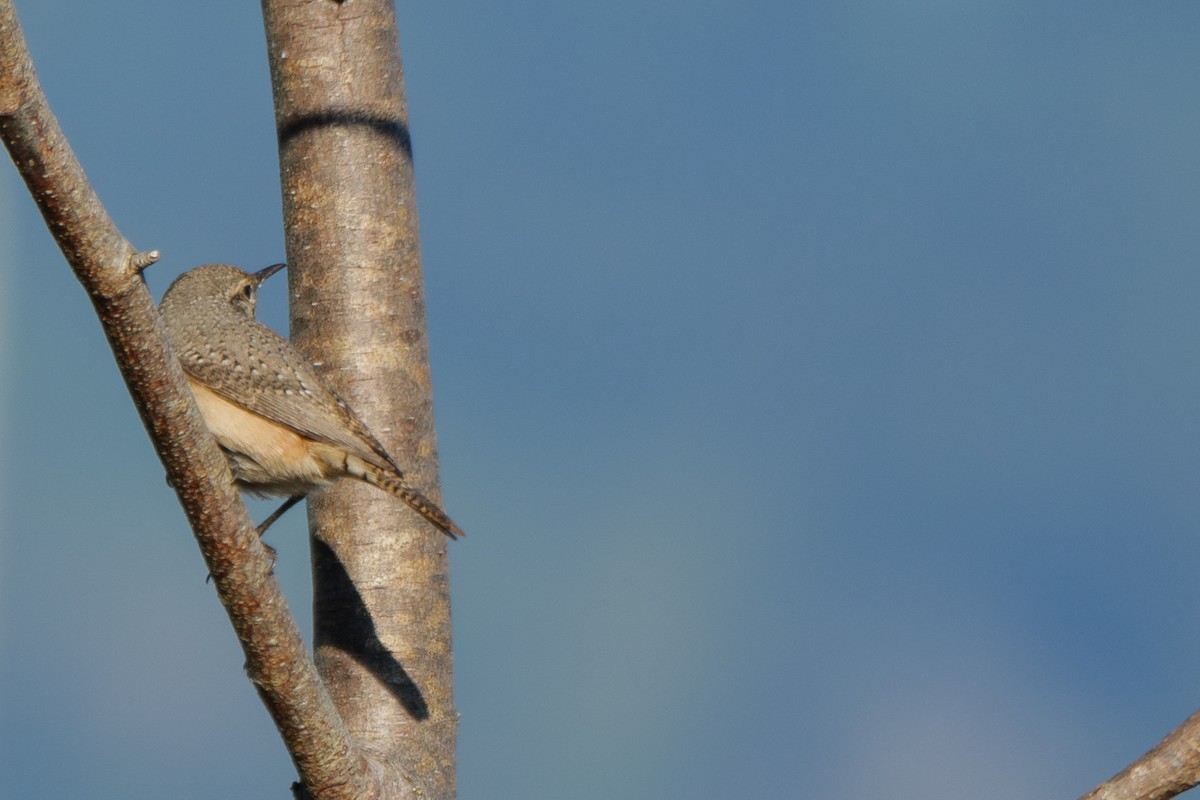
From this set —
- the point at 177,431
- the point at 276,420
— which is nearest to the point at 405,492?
the point at 276,420

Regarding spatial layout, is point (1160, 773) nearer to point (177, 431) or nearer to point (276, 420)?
point (177, 431)

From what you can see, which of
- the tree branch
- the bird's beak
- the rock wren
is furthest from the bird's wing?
the tree branch

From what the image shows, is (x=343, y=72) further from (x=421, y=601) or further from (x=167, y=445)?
(x=167, y=445)

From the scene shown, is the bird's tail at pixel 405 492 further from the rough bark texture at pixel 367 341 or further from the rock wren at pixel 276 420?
the rough bark texture at pixel 367 341

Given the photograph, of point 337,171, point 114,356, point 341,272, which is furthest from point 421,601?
point 114,356

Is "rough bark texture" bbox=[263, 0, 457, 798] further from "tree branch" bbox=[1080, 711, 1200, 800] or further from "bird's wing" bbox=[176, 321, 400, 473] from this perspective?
"tree branch" bbox=[1080, 711, 1200, 800]

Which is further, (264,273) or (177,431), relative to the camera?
(264,273)
